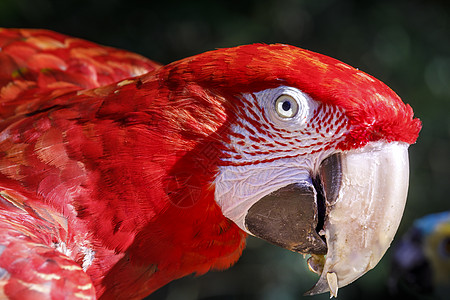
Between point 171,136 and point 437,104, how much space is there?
2.15 metres

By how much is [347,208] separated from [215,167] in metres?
0.25

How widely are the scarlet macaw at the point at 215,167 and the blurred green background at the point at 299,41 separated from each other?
1562 mm

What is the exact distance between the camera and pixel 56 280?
758mm

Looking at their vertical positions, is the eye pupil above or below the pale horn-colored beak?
above

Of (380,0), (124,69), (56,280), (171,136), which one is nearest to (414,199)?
(380,0)

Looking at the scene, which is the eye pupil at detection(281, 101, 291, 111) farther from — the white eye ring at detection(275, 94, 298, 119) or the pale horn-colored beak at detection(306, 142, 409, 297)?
the pale horn-colored beak at detection(306, 142, 409, 297)

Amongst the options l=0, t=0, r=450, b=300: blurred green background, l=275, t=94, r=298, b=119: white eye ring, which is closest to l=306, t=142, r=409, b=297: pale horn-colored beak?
l=275, t=94, r=298, b=119: white eye ring

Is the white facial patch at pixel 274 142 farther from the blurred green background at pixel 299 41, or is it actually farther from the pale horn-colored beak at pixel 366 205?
the blurred green background at pixel 299 41

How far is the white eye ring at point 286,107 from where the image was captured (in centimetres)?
86

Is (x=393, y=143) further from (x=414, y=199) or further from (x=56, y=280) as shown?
(x=414, y=199)

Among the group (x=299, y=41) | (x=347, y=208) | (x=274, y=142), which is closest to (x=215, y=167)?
(x=274, y=142)

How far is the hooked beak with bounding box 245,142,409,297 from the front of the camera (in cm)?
84

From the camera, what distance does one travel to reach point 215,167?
903 millimetres

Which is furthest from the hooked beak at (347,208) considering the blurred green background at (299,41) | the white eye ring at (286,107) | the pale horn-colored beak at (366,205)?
the blurred green background at (299,41)
